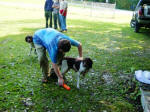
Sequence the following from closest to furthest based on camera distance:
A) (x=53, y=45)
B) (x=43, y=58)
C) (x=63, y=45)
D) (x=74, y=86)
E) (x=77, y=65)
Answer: (x=63, y=45) → (x=53, y=45) → (x=77, y=65) → (x=43, y=58) → (x=74, y=86)

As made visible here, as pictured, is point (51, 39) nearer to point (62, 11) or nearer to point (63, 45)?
point (63, 45)

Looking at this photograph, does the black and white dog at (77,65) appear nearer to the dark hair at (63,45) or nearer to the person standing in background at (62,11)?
the dark hair at (63,45)

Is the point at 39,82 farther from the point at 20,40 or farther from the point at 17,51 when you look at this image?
the point at 20,40

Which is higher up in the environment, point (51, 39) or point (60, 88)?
point (51, 39)

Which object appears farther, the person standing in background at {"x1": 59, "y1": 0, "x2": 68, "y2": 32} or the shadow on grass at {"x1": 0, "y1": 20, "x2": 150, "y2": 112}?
the person standing in background at {"x1": 59, "y1": 0, "x2": 68, "y2": 32}

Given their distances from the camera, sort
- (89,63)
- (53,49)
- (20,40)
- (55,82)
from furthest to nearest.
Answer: (20,40), (55,82), (89,63), (53,49)

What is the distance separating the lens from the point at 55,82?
16.4ft

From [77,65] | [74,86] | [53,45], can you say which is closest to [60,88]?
[74,86]

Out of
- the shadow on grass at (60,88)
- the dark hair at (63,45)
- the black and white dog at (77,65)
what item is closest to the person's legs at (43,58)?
the shadow on grass at (60,88)

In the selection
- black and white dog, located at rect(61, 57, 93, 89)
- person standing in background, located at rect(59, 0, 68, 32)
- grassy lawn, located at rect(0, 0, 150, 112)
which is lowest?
grassy lawn, located at rect(0, 0, 150, 112)

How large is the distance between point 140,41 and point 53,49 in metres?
7.61

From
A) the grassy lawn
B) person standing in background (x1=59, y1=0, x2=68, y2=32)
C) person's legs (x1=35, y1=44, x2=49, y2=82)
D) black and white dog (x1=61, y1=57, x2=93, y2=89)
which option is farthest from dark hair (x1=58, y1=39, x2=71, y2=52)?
person standing in background (x1=59, y1=0, x2=68, y2=32)

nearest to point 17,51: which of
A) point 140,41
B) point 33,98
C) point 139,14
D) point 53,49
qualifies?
point 33,98

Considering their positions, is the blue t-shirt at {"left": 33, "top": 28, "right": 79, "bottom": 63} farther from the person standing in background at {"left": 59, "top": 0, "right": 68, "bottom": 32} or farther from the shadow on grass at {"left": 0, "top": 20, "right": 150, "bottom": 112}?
the person standing in background at {"left": 59, "top": 0, "right": 68, "bottom": 32}
